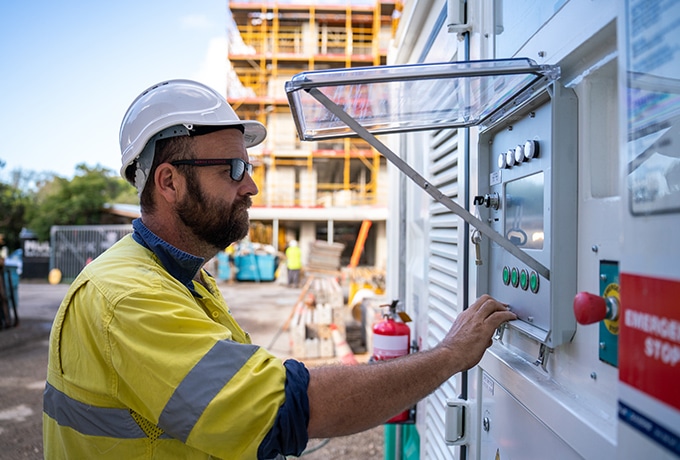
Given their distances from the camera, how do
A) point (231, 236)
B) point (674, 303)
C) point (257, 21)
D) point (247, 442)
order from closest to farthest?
point (674, 303) → point (247, 442) → point (231, 236) → point (257, 21)

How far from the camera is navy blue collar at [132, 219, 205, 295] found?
148 centimetres

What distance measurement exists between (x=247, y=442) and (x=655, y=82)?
3.22ft

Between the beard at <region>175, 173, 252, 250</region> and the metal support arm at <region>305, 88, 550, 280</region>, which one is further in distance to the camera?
the beard at <region>175, 173, 252, 250</region>

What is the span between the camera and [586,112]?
→ 1074 millimetres

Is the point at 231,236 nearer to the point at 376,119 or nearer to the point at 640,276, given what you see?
the point at 376,119

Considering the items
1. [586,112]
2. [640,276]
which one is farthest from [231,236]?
[640,276]

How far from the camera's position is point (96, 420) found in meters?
1.23

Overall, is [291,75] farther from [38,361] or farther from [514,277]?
[514,277]

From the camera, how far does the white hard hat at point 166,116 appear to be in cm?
154

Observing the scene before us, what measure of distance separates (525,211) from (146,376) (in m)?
1.02

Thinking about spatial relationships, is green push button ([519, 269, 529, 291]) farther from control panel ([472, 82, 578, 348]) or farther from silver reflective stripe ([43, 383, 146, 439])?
silver reflective stripe ([43, 383, 146, 439])

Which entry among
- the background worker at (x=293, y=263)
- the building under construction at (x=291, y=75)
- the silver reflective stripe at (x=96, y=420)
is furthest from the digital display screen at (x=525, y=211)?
the building under construction at (x=291, y=75)

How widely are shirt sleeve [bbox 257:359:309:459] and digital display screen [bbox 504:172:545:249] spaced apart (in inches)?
26.8

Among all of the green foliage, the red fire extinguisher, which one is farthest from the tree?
the red fire extinguisher
